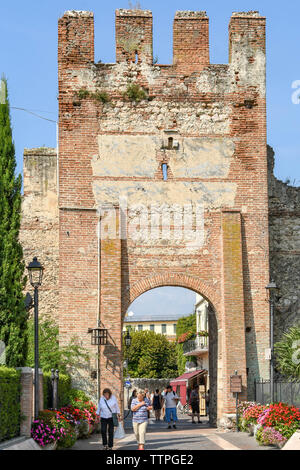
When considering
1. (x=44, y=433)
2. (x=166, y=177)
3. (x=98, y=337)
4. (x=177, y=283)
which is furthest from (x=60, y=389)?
(x=166, y=177)

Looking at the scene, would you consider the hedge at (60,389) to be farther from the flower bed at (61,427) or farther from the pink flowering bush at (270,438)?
the pink flowering bush at (270,438)

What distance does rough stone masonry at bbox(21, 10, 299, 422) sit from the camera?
75.9ft

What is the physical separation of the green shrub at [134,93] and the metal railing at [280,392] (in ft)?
29.9

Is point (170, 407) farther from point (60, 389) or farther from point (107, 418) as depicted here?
point (107, 418)

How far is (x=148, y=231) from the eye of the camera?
23719mm

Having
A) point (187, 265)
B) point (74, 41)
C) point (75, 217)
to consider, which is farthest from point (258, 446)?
point (74, 41)

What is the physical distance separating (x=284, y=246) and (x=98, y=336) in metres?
7.05

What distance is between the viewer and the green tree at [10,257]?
17.3 metres

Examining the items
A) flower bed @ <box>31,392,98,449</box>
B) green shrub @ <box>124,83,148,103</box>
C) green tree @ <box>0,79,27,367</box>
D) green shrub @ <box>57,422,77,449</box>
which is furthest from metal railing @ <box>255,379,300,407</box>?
green shrub @ <box>124,83,148,103</box>

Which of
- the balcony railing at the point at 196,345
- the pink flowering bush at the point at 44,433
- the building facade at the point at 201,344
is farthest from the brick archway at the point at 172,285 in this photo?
the building facade at the point at 201,344

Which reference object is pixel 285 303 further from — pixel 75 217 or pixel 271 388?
pixel 75 217

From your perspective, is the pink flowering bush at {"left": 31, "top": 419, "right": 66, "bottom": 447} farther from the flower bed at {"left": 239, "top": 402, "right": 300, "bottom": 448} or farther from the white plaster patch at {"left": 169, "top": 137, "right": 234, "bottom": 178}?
the white plaster patch at {"left": 169, "top": 137, "right": 234, "bottom": 178}

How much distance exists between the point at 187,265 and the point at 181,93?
207 inches

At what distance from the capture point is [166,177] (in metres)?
23.9
